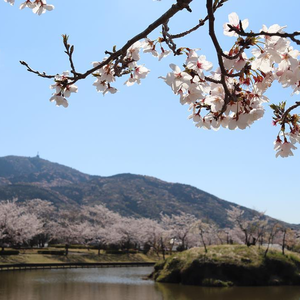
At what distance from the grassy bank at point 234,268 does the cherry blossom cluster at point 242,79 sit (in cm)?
1810

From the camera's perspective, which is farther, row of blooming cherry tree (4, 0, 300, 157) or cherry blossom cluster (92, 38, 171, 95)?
cherry blossom cluster (92, 38, 171, 95)

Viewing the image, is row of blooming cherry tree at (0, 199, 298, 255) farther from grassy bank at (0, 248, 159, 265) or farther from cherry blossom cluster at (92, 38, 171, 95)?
cherry blossom cluster at (92, 38, 171, 95)

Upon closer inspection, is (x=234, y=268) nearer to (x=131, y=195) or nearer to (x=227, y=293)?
(x=227, y=293)

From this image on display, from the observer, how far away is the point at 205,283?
18.5 metres

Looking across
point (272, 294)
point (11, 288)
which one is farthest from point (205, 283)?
point (11, 288)

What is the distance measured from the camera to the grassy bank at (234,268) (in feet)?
60.8

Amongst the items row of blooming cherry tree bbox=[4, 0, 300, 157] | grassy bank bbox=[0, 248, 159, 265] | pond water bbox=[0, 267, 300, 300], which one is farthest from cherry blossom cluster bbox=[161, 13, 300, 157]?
grassy bank bbox=[0, 248, 159, 265]

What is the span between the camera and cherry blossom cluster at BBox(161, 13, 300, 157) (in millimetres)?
1548

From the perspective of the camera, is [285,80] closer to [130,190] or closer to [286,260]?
[286,260]

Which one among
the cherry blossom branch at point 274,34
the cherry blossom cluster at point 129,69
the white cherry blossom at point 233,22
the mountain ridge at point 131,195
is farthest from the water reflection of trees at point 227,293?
the mountain ridge at point 131,195

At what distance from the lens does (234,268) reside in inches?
739

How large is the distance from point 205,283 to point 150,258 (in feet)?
63.0

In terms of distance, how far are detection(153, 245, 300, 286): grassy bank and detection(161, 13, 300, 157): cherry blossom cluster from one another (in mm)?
18105

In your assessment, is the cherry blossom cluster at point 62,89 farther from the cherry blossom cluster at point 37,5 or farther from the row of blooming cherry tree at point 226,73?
the cherry blossom cluster at point 37,5
